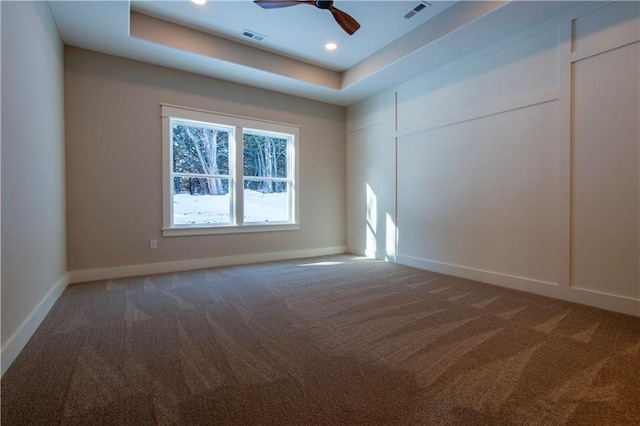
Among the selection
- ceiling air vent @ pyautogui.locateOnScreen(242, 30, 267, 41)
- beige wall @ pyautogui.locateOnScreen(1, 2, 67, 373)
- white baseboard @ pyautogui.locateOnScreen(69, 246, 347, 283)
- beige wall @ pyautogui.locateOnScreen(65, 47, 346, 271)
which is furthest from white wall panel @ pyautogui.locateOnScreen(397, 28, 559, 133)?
beige wall @ pyautogui.locateOnScreen(1, 2, 67, 373)

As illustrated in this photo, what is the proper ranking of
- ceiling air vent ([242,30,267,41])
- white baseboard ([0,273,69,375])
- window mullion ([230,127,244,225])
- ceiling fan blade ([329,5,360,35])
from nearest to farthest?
white baseboard ([0,273,69,375]) → ceiling fan blade ([329,5,360,35]) → ceiling air vent ([242,30,267,41]) → window mullion ([230,127,244,225])

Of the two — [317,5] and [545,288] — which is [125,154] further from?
[545,288]

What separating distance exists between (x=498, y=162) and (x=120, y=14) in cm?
440

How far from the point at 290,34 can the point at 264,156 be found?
1.96m

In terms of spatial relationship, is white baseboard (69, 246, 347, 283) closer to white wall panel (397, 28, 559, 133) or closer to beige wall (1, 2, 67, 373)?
beige wall (1, 2, 67, 373)

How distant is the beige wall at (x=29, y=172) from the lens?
179 centimetres

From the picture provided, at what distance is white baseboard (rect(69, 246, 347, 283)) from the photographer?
368 centimetres

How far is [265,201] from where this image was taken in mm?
5125

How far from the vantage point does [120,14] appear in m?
2.97

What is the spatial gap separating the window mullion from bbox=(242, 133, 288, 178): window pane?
0.11 m

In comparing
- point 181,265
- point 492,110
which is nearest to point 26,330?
point 181,265

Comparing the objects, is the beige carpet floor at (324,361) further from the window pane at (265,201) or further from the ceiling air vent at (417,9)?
the ceiling air vent at (417,9)

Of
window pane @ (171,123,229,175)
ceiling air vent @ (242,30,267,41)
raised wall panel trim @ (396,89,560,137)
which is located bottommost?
window pane @ (171,123,229,175)

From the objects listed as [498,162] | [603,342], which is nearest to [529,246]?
[498,162]
